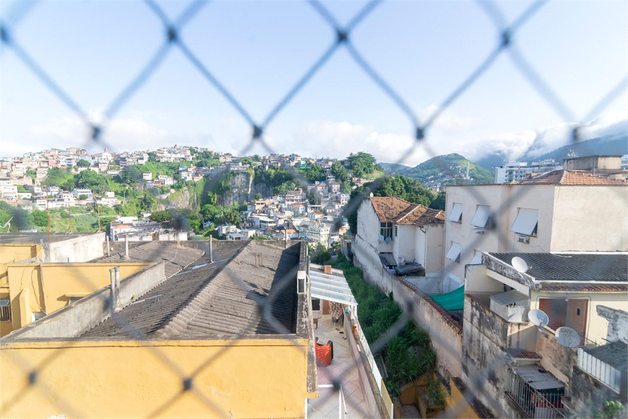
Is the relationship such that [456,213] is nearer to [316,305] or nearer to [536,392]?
[316,305]

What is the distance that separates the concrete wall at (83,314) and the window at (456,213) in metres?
4.77

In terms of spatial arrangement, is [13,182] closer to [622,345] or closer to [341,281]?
[622,345]

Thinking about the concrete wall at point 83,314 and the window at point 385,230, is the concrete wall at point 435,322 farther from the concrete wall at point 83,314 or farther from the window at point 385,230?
the concrete wall at point 83,314

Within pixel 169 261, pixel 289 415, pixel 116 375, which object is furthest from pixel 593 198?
pixel 169 261

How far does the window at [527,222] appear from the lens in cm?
417

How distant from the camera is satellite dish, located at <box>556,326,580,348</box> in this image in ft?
9.36

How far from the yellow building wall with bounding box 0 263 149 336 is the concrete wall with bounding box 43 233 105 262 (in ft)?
2.79

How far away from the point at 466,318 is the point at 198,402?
133 inches

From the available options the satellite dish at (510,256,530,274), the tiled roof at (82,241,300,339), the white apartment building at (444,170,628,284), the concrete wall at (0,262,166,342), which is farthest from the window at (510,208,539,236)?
the concrete wall at (0,262,166,342)

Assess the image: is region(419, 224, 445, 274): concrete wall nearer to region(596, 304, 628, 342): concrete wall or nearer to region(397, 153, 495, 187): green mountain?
region(596, 304, 628, 342): concrete wall

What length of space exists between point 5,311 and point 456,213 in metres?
6.55

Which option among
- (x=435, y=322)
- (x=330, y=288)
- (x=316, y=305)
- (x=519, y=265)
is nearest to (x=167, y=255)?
(x=316, y=305)

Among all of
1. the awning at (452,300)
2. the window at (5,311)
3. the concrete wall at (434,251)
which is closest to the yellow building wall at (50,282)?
the window at (5,311)

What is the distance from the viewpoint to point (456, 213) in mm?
5801
